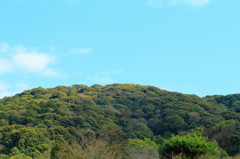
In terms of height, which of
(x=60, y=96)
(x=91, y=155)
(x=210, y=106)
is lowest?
(x=91, y=155)

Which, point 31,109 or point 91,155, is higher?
point 31,109

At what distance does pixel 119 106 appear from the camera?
77.9 m

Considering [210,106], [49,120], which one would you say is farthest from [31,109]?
[210,106]

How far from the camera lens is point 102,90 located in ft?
304

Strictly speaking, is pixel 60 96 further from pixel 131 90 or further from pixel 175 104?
pixel 175 104

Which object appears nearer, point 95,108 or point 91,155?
point 91,155

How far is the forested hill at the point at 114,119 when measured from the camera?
141ft

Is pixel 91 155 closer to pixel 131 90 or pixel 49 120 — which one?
pixel 49 120

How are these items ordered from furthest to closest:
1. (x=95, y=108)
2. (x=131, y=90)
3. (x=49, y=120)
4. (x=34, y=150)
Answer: (x=131, y=90)
(x=95, y=108)
(x=49, y=120)
(x=34, y=150)

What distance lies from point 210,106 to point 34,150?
3980 centimetres

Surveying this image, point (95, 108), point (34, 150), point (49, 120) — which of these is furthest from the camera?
point (95, 108)

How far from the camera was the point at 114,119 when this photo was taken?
66.8 metres

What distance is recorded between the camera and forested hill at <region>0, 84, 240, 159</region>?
141 ft

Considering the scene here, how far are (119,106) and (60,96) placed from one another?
45.4ft
